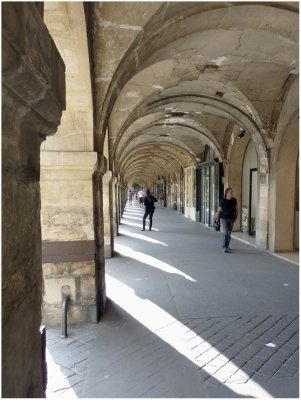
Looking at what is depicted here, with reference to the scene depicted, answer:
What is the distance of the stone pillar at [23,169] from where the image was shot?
0.92 metres

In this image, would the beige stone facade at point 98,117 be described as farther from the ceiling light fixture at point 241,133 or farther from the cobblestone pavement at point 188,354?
the cobblestone pavement at point 188,354

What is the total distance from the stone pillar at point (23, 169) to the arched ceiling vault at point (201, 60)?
2.39 m

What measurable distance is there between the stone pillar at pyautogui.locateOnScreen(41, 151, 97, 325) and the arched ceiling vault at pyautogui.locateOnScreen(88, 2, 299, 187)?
76 centimetres

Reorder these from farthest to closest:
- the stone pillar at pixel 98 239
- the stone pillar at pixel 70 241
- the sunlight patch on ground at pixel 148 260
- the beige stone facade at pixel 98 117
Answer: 1. the sunlight patch on ground at pixel 148 260
2. the stone pillar at pixel 98 239
3. the stone pillar at pixel 70 241
4. the beige stone facade at pixel 98 117

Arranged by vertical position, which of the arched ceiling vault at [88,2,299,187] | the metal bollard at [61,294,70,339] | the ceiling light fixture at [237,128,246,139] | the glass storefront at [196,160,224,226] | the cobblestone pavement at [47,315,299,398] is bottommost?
the cobblestone pavement at [47,315,299,398]

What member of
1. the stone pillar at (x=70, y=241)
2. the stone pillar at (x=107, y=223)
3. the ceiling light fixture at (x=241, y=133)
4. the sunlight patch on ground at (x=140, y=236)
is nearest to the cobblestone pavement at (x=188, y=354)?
the stone pillar at (x=70, y=241)

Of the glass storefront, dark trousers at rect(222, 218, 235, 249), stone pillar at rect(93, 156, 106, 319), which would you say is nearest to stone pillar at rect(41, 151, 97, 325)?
stone pillar at rect(93, 156, 106, 319)

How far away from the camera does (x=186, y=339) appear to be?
3.21 meters

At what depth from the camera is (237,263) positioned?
6441mm

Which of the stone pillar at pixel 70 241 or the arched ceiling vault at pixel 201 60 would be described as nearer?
the arched ceiling vault at pixel 201 60

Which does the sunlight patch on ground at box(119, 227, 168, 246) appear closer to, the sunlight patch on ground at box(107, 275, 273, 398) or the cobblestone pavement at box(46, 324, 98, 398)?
the sunlight patch on ground at box(107, 275, 273, 398)

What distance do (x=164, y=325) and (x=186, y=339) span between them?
387 mm

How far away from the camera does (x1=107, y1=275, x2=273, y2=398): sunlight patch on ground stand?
2450 millimetres

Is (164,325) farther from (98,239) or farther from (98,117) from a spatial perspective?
(98,117)
